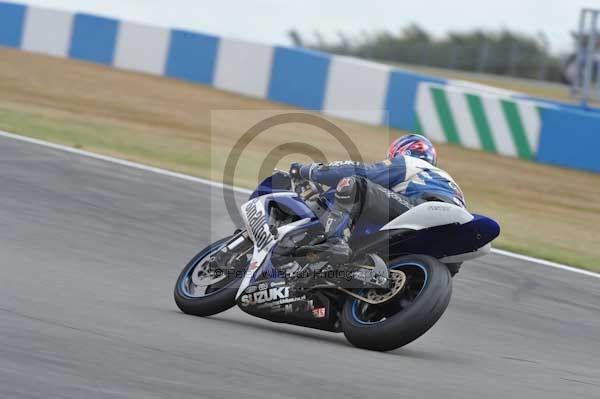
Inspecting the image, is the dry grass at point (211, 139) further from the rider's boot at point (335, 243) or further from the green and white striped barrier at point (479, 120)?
the rider's boot at point (335, 243)

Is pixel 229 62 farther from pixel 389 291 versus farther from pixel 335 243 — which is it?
pixel 389 291

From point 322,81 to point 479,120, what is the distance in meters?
3.76

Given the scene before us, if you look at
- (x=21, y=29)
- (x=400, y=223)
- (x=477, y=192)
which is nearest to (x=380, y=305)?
(x=400, y=223)

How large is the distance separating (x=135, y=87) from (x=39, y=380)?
16.6 meters

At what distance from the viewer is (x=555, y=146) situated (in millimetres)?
17078

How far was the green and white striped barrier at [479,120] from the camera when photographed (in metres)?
17.1

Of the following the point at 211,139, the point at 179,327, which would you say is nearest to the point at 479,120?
the point at 211,139

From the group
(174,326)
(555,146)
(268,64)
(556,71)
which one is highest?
(174,326)

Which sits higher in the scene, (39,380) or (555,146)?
(39,380)

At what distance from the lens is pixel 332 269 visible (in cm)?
608

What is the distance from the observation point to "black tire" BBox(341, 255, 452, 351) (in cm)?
553

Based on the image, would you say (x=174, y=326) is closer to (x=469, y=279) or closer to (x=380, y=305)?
(x=380, y=305)

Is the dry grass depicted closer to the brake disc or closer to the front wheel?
the front wheel

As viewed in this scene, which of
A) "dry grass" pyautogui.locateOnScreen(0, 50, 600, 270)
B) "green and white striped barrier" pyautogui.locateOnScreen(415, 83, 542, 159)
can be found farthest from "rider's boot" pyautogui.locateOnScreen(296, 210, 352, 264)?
"green and white striped barrier" pyautogui.locateOnScreen(415, 83, 542, 159)
